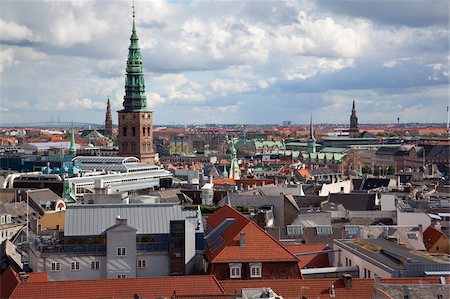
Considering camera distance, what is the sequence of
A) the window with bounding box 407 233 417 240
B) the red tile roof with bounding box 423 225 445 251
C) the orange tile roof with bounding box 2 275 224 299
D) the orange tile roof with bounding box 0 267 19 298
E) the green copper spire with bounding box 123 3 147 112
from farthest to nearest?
the green copper spire with bounding box 123 3 147 112
the red tile roof with bounding box 423 225 445 251
the window with bounding box 407 233 417 240
the orange tile roof with bounding box 0 267 19 298
the orange tile roof with bounding box 2 275 224 299

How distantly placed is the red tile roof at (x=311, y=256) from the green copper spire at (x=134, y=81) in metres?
76.2

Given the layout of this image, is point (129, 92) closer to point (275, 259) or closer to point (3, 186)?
point (3, 186)

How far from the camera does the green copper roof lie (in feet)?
384

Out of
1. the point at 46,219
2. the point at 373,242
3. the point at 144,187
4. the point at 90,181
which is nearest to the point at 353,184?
the point at 144,187

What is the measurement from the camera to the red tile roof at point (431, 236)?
162ft

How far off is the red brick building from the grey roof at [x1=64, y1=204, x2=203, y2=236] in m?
2.28

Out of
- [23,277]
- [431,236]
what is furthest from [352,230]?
[23,277]

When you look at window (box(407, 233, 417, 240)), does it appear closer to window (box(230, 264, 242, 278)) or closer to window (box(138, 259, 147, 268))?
window (box(230, 264, 242, 278))

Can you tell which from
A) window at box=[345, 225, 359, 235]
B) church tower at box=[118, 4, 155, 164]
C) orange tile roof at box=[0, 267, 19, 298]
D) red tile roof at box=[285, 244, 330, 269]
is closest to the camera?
orange tile roof at box=[0, 267, 19, 298]

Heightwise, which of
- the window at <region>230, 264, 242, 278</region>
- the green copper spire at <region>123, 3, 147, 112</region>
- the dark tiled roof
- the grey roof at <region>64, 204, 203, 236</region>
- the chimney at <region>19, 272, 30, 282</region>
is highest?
the green copper spire at <region>123, 3, 147, 112</region>

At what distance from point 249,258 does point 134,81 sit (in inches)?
3298

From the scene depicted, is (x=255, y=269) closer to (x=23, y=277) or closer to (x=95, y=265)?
(x=95, y=265)

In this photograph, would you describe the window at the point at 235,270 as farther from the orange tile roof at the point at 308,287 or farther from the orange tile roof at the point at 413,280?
the orange tile roof at the point at 413,280

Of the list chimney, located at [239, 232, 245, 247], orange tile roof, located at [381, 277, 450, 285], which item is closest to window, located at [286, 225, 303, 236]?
chimney, located at [239, 232, 245, 247]
